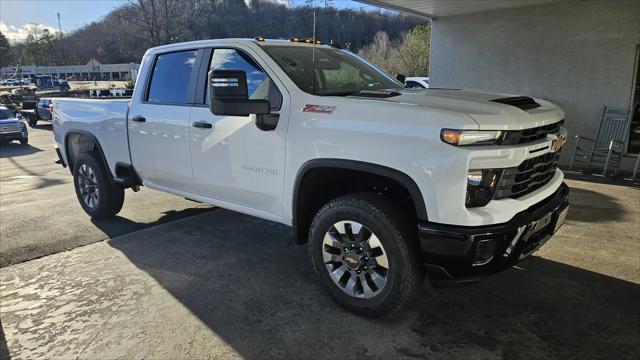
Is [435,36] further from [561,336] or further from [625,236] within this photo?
[561,336]

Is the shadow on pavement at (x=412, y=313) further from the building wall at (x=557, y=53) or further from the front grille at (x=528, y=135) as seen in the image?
the building wall at (x=557, y=53)

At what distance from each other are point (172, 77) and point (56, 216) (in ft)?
9.56

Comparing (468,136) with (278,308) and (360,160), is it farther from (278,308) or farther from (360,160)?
(278,308)

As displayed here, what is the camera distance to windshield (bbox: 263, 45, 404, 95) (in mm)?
3416

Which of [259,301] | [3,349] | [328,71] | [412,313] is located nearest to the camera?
[3,349]

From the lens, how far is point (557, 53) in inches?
333

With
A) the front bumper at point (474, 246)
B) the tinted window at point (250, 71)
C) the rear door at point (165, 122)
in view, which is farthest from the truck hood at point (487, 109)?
the rear door at point (165, 122)

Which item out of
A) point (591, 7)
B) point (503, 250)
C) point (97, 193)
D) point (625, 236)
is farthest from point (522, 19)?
point (97, 193)

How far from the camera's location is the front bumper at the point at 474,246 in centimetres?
253

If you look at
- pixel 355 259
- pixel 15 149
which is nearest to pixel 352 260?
pixel 355 259

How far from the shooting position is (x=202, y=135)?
3.89 meters

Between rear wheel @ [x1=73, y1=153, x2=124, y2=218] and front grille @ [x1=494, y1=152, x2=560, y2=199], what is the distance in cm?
448

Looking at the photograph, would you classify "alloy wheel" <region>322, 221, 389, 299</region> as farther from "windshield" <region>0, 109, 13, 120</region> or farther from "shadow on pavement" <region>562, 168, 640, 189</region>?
"windshield" <region>0, 109, 13, 120</region>

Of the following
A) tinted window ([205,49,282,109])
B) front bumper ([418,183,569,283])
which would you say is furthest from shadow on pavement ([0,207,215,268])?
front bumper ([418,183,569,283])
